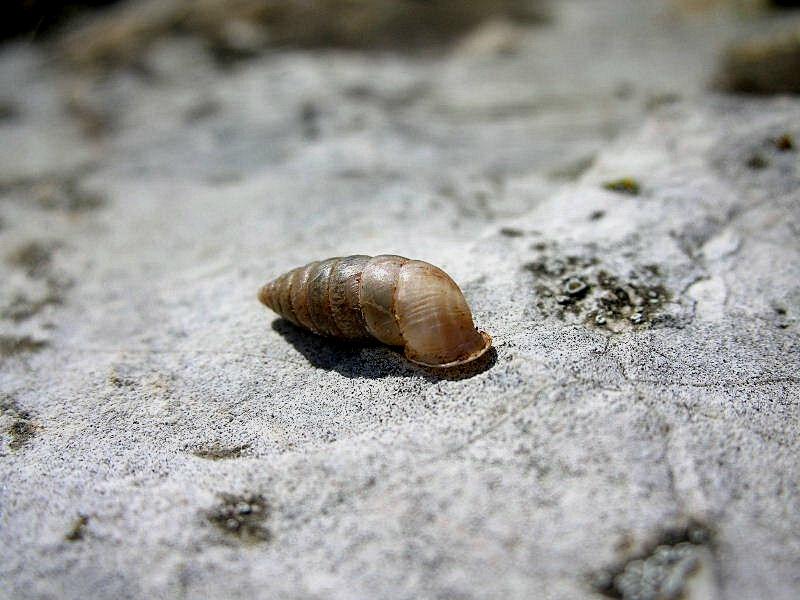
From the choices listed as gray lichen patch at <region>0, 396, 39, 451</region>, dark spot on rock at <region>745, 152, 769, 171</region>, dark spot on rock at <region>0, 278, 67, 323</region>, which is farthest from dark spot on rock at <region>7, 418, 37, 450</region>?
dark spot on rock at <region>745, 152, 769, 171</region>

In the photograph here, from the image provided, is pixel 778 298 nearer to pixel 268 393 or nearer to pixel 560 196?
pixel 560 196

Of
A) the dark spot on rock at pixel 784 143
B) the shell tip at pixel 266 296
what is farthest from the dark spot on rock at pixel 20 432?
the dark spot on rock at pixel 784 143

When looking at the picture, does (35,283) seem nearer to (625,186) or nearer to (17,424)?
(17,424)

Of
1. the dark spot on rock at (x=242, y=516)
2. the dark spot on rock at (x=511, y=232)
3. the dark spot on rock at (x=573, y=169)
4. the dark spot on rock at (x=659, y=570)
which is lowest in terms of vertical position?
the dark spot on rock at (x=659, y=570)

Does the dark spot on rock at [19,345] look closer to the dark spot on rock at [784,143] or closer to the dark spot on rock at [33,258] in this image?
the dark spot on rock at [33,258]

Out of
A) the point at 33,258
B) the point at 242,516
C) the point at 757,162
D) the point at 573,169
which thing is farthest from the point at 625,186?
the point at 33,258

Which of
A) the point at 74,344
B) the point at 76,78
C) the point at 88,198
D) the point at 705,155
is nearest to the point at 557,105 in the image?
the point at 705,155
